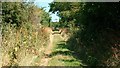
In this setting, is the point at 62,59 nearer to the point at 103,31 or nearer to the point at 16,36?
the point at 103,31

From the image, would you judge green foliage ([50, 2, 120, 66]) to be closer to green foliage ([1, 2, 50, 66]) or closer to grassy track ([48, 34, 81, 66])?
grassy track ([48, 34, 81, 66])

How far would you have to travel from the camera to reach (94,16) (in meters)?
16.1

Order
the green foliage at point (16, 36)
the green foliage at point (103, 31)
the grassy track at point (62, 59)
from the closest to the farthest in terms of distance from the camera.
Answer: the green foliage at point (103, 31)
the green foliage at point (16, 36)
the grassy track at point (62, 59)

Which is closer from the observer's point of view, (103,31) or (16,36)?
(16,36)

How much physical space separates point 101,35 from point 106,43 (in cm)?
116

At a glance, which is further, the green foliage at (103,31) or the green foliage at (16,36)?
the green foliage at (16,36)

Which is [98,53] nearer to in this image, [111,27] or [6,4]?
[111,27]

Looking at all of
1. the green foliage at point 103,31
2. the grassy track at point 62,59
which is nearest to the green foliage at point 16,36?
the grassy track at point 62,59

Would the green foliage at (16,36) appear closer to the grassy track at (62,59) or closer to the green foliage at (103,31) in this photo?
the grassy track at (62,59)

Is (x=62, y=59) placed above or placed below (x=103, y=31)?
below

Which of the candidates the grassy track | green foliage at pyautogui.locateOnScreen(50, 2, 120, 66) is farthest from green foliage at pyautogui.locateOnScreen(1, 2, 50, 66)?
green foliage at pyautogui.locateOnScreen(50, 2, 120, 66)

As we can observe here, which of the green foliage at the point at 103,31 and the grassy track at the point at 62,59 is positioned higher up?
the green foliage at the point at 103,31

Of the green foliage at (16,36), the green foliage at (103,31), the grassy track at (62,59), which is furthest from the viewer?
the grassy track at (62,59)

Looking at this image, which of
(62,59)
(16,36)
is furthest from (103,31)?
(62,59)
